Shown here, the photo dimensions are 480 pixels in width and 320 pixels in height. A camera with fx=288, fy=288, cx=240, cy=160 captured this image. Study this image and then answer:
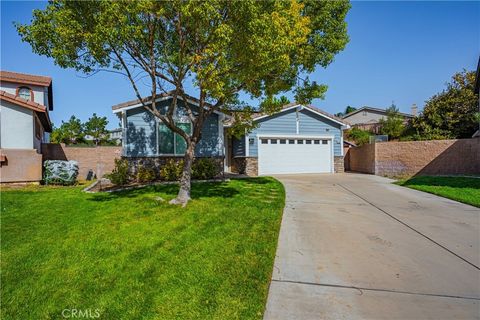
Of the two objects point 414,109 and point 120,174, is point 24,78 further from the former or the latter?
point 414,109

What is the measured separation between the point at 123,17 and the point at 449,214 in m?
8.50

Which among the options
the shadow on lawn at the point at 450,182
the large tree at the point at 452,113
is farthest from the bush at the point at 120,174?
the large tree at the point at 452,113

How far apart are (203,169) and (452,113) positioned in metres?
18.1

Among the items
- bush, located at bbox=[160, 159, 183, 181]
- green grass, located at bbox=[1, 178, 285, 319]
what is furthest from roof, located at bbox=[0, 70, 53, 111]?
green grass, located at bbox=[1, 178, 285, 319]

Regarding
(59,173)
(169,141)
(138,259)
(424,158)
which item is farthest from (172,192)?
(424,158)

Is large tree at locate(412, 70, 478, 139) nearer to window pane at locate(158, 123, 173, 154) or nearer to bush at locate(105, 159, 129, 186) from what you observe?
window pane at locate(158, 123, 173, 154)

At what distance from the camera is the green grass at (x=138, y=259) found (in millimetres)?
2910

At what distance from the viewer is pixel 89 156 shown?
14.7 meters

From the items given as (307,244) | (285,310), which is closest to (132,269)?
(285,310)

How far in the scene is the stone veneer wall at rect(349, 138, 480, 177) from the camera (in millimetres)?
13891

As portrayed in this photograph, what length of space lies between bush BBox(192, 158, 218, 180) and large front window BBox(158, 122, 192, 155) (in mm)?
1099

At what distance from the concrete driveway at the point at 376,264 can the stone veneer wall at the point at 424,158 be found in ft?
26.9

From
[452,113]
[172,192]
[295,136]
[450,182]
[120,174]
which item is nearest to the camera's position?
Result: [172,192]

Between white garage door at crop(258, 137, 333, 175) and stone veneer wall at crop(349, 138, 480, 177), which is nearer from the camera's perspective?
stone veneer wall at crop(349, 138, 480, 177)
